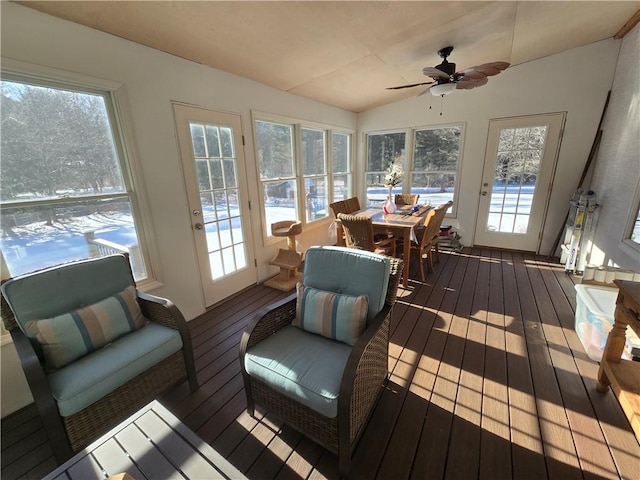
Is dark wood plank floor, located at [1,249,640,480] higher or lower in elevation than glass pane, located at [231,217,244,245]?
lower

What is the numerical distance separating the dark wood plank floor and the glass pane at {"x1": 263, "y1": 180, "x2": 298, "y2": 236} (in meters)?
1.51

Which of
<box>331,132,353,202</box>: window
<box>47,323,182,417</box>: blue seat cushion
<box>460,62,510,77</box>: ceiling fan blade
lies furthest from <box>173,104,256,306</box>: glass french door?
→ <box>460,62,510,77</box>: ceiling fan blade

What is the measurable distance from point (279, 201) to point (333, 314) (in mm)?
2459

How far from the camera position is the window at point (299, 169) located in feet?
11.4

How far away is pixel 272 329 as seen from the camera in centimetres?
169

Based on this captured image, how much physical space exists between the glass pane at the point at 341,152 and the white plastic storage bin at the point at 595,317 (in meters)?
3.74

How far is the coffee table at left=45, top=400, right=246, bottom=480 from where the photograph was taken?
0.98m

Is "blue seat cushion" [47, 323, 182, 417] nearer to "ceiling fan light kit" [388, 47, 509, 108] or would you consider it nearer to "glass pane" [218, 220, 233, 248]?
"glass pane" [218, 220, 233, 248]

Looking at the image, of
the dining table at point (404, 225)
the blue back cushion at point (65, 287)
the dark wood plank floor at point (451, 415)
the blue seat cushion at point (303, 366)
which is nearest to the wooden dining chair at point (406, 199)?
the dining table at point (404, 225)

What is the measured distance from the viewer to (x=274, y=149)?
11.6 feet

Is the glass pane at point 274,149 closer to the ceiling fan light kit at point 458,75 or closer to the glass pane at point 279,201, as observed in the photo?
the glass pane at point 279,201

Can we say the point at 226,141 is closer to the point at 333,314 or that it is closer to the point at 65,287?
the point at 65,287

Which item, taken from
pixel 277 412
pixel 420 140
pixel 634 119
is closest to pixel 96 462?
pixel 277 412

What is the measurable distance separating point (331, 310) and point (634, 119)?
12.0 feet
